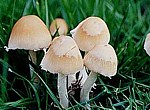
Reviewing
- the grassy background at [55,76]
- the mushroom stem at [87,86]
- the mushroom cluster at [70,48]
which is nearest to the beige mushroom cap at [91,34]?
the mushroom cluster at [70,48]

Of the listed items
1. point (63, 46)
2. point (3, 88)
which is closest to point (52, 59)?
point (63, 46)

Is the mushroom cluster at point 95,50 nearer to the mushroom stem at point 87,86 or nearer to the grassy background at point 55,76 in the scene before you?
the mushroom stem at point 87,86

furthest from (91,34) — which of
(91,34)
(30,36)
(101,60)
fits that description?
(30,36)

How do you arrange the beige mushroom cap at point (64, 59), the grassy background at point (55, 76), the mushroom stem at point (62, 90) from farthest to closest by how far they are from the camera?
1. the grassy background at point (55, 76)
2. the mushroom stem at point (62, 90)
3. the beige mushroom cap at point (64, 59)

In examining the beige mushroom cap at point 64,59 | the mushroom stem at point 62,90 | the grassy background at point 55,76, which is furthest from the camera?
the grassy background at point 55,76

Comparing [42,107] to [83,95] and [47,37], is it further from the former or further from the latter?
[47,37]

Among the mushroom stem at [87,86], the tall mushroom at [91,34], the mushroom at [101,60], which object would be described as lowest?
the mushroom stem at [87,86]

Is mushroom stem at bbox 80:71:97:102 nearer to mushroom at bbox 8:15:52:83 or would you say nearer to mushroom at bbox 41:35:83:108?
mushroom at bbox 41:35:83:108

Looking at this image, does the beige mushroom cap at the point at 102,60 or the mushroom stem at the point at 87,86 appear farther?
the mushroom stem at the point at 87,86
